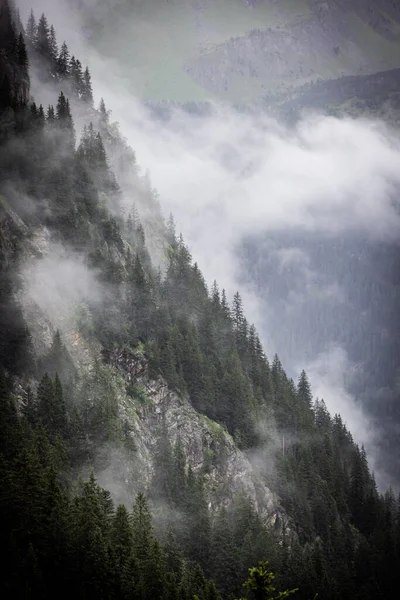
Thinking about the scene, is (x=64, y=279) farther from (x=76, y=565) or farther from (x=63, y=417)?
(x=76, y=565)

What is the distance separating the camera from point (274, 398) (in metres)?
153

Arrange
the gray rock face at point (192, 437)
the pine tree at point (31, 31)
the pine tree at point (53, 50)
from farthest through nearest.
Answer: the pine tree at point (53, 50) → the pine tree at point (31, 31) → the gray rock face at point (192, 437)

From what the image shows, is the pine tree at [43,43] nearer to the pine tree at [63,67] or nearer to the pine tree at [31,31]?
the pine tree at [31,31]

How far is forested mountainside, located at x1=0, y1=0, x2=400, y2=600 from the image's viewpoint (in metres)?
75.0

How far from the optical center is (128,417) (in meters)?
114

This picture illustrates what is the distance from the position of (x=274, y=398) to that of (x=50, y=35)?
102190 millimetres

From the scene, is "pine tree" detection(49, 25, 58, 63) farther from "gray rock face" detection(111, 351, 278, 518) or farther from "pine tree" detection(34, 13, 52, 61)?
"gray rock face" detection(111, 351, 278, 518)

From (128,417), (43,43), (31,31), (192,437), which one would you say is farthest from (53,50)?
(192,437)

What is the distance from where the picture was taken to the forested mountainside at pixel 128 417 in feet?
246

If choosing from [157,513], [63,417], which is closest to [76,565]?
[63,417]

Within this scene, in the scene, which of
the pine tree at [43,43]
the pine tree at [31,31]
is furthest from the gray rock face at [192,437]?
the pine tree at [31,31]

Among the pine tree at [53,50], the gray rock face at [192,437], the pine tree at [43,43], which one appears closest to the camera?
the gray rock face at [192,437]

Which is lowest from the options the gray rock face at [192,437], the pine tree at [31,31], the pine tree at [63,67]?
the gray rock face at [192,437]

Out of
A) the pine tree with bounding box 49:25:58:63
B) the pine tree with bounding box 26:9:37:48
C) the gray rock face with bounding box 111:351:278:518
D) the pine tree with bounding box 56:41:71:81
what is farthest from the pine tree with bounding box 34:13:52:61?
the gray rock face with bounding box 111:351:278:518
